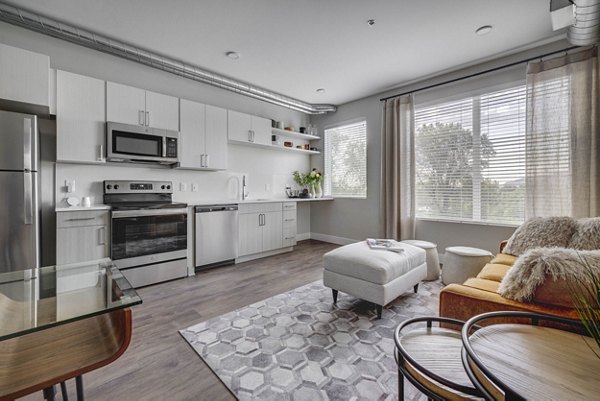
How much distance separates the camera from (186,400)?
1439mm

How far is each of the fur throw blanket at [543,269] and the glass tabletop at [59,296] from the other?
1.83m

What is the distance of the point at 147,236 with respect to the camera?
3146 millimetres

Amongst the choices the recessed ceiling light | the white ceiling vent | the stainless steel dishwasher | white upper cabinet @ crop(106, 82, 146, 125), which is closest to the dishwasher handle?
the stainless steel dishwasher

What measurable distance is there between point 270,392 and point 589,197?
11.9 ft

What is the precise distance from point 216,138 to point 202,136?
0.22 metres

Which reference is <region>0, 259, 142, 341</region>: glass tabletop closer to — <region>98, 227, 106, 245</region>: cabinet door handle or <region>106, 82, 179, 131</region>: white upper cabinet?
<region>98, 227, 106, 245</region>: cabinet door handle

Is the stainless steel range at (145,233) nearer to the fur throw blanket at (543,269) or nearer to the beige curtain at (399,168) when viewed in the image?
→ the beige curtain at (399,168)

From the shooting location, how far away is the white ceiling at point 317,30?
2502 millimetres

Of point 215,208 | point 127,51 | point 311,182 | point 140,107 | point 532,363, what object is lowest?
point 532,363

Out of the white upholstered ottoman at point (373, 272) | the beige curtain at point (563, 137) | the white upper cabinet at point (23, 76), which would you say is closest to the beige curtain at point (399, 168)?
the beige curtain at point (563, 137)

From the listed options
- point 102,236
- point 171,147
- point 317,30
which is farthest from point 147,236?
point 317,30

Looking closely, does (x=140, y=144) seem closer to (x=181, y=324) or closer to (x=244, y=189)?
(x=244, y=189)

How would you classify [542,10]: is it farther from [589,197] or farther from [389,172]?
[389,172]

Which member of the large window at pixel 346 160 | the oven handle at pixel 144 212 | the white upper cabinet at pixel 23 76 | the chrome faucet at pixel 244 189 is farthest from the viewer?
the large window at pixel 346 160
